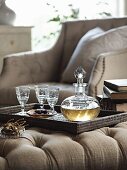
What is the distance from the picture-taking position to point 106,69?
105 inches

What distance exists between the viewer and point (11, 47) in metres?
3.75

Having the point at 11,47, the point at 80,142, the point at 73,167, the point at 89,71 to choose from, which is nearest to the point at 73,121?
the point at 80,142

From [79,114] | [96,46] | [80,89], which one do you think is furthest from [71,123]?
[96,46]

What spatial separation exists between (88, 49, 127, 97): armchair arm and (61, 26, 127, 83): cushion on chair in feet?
0.65

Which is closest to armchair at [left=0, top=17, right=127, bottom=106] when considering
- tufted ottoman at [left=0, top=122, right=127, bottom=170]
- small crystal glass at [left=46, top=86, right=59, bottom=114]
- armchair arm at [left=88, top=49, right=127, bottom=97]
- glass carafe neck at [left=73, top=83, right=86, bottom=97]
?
armchair arm at [left=88, top=49, right=127, bottom=97]

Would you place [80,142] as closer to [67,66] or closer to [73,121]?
[73,121]

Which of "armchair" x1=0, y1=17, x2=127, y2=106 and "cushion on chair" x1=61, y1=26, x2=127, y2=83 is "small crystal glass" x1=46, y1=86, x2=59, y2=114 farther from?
"cushion on chair" x1=61, y1=26, x2=127, y2=83

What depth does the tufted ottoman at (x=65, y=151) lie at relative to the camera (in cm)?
135

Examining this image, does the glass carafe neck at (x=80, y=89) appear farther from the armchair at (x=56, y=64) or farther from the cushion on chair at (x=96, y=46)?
the cushion on chair at (x=96, y=46)

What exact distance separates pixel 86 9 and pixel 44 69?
124 cm

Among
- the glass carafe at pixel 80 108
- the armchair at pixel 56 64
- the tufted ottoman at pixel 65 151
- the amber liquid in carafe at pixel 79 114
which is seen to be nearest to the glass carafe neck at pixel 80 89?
the glass carafe at pixel 80 108

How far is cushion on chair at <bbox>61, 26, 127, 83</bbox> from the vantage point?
2949 millimetres

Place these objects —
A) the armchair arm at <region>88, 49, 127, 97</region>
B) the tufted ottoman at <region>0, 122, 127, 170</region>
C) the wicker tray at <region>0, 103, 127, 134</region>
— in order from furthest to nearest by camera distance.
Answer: the armchair arm at <region>88, 49, 127, 97</region>
the wicker tray at <region>0, 103, 127, 134</region>
the tufted ottoman at <region>0, 122, 127, 170</region>

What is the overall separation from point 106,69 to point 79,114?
40.0 inches
